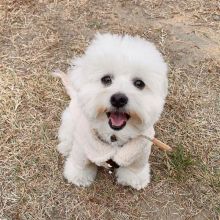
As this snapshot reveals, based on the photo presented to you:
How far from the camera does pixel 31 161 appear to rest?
310 centimetres

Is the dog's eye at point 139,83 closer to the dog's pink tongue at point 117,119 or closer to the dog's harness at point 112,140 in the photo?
the dog's pink tongue at point 117,119

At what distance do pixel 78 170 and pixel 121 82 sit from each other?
2.53ft

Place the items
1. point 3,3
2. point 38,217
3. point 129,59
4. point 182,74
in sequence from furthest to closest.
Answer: point 3,3 → point 182,74 → point 38,217 → point 129,59

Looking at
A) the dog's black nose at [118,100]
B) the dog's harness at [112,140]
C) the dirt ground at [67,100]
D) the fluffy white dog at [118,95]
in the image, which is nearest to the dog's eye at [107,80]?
the fluffy white dog at [118,95]

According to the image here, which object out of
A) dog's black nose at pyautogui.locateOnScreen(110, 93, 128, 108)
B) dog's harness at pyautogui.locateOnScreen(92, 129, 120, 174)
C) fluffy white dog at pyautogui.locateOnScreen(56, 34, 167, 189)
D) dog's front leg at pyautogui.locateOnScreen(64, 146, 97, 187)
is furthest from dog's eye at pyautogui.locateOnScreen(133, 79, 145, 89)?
dog's front leg at pyautogui.locateOnScreen(64, 146, 97, 187)

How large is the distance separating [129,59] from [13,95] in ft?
4.38

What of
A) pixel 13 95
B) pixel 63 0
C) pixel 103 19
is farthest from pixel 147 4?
pixel 13 95

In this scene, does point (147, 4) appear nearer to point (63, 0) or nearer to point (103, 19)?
point (103, 19)

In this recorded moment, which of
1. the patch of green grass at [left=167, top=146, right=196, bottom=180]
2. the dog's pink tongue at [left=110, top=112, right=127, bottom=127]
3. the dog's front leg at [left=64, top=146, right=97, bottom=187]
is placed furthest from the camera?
the patch of green grass at [left=167, top=146, right=196, bottom=180]

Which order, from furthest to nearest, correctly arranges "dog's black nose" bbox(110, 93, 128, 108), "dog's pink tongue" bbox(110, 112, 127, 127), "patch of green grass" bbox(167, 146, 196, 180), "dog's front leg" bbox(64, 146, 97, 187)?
"patch of green grass" bbox(167, 146, 196, 180) → "dog's front leg" bbox(64, 146, 97, 187) → "dog's pink tongue" bbox(110, 112, 127, 127) → "dog's black nose" bbox(110, 93, 128, 108)

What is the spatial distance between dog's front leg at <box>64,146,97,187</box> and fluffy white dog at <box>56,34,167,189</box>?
23 centimetres

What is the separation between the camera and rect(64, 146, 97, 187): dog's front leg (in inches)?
115

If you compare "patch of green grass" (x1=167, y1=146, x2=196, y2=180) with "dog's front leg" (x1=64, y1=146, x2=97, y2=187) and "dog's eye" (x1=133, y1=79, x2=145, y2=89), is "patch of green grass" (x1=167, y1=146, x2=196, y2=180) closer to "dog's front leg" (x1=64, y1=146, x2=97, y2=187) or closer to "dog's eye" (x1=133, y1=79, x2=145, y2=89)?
"dog's front leg" (x1=64, y1=146, x2=97, y2=187)

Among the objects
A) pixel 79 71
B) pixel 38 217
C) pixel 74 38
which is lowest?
pixel 38 217
